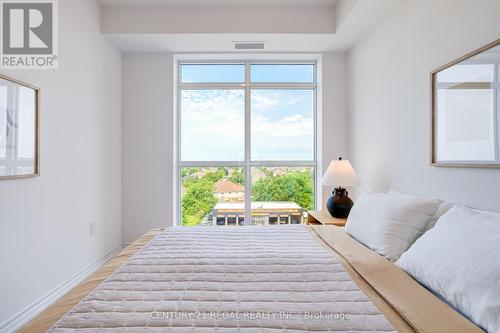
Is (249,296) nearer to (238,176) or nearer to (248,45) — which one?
(238,176)

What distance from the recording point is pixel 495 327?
83 centimetres

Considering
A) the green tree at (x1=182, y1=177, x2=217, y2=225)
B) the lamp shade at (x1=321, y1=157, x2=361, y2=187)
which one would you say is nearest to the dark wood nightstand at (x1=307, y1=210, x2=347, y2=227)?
the lamp shade at (x1=321, y1=157, x2=361, y2=187)

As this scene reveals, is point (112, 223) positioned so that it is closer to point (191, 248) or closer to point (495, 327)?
point (191, 248)

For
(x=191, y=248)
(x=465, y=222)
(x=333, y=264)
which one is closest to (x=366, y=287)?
(x=333, y=264)

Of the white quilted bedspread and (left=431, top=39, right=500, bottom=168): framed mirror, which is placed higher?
(left=431, top=39, right=500, bottom=168): framed mirror

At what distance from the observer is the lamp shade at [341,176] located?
2.79 m

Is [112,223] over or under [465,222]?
under

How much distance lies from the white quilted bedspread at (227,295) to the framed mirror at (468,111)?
956 mm

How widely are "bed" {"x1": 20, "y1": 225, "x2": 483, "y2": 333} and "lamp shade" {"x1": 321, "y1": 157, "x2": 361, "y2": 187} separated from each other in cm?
124

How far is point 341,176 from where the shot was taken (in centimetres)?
281

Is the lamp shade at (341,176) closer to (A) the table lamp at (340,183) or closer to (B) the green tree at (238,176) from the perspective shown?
(A) the table lamp at (340,183)

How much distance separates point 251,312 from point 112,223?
113 inches

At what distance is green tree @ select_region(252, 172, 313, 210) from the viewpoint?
12.6 feet

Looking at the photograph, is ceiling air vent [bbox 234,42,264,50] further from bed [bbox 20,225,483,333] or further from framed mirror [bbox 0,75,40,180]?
bed [bbox 20,225,483,333]
